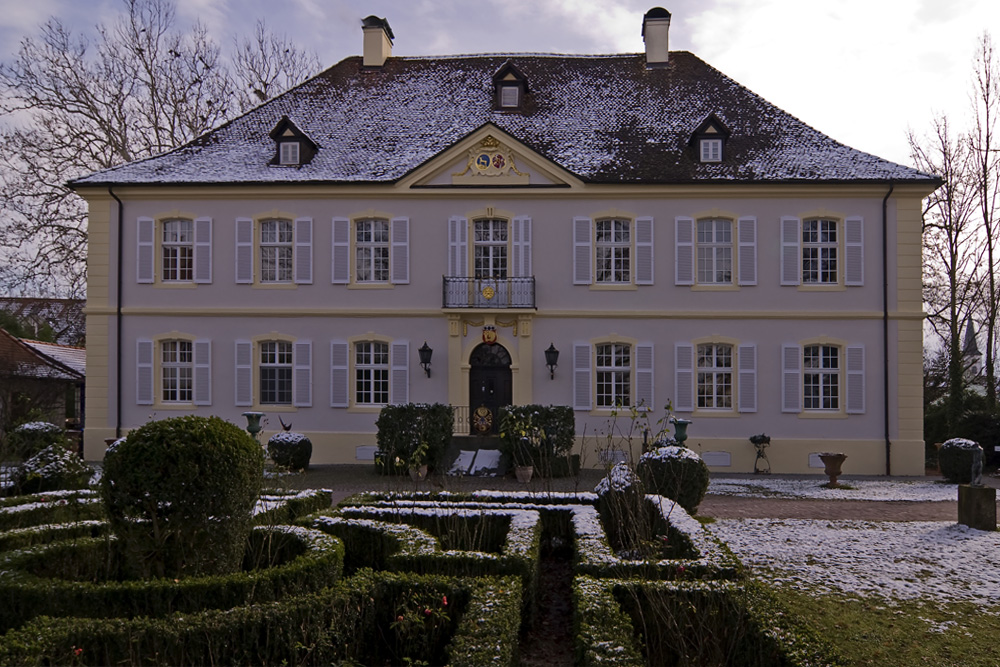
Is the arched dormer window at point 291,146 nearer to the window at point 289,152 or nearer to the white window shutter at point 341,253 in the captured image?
the window at point 289,152

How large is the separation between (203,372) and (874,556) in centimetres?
1475

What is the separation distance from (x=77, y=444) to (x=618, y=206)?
559 inches

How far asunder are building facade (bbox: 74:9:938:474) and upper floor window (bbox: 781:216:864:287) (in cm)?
5

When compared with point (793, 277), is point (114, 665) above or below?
→ below

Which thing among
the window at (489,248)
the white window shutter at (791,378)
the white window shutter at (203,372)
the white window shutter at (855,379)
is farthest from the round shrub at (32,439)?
the white window shutter at (855,379)

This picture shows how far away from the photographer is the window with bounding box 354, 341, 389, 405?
18266mm

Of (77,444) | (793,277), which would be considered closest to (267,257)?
(77,444)

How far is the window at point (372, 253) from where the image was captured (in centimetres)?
1844

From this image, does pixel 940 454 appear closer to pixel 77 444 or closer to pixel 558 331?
pixel 558 331

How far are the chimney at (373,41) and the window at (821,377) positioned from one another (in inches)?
552

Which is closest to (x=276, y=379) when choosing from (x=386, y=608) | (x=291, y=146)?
(x=291, y=146)

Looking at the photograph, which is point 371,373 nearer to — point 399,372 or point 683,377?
point 399,372

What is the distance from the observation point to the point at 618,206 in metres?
18.0

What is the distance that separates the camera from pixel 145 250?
1855 centimetres
